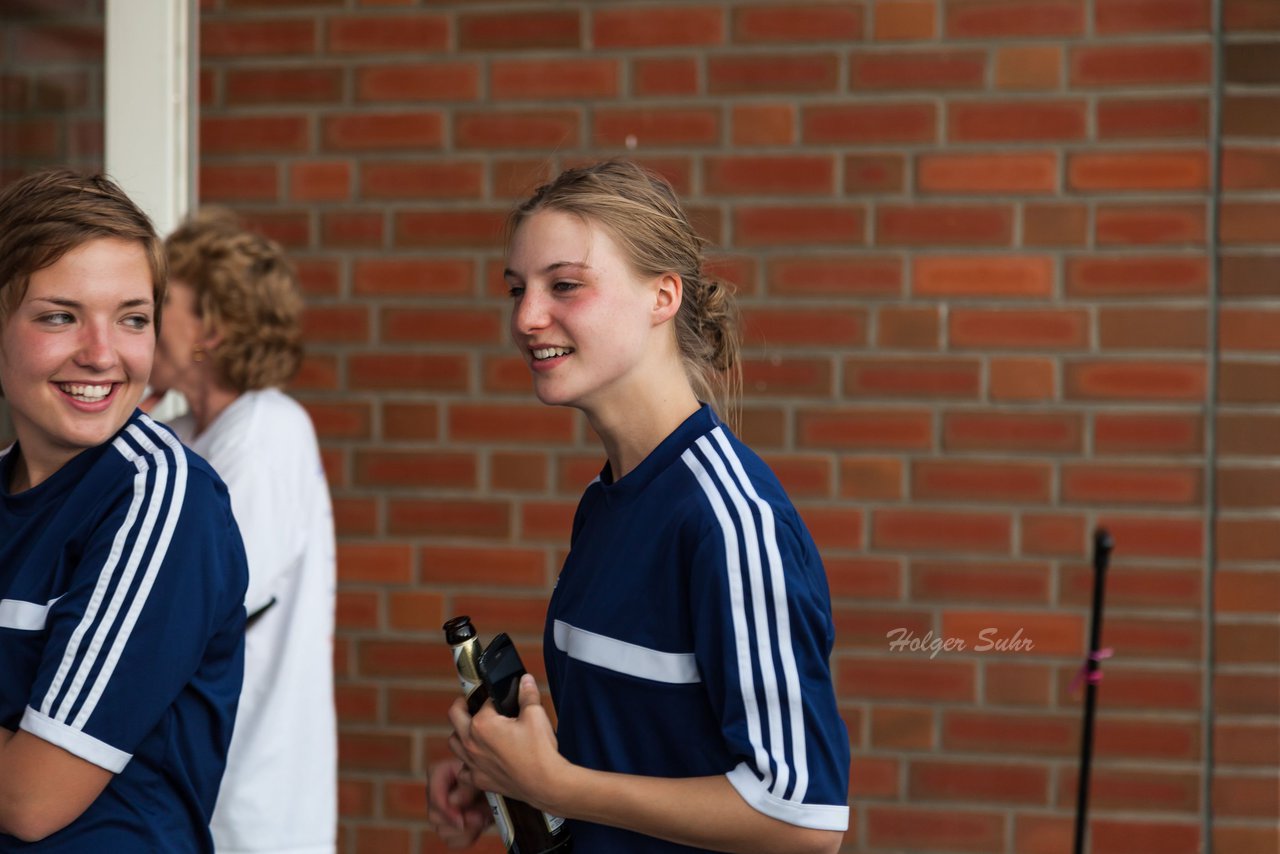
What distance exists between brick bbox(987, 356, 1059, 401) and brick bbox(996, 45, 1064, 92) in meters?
0.62

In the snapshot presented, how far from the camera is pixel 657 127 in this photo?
10.4 feet

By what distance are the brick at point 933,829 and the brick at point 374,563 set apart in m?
1.27

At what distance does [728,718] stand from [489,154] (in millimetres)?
2137

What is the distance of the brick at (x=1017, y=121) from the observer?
2984mm

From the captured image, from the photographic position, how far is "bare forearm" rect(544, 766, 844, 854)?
4.64 ft

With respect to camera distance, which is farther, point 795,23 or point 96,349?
point 795,23

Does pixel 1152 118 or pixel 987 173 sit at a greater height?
pixel 1152 118

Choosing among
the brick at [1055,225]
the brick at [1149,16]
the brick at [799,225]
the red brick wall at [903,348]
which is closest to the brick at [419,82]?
the red brick wall at [903,348]

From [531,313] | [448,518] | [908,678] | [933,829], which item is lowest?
[933,829]

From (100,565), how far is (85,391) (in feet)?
0.83

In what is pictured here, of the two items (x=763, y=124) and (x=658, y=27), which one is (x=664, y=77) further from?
(x=763, y=124)

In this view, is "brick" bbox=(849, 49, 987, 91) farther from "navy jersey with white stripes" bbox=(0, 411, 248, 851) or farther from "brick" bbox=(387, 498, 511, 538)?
"navy jersey with white stripes" bbox=(0, 411, 248, 851)

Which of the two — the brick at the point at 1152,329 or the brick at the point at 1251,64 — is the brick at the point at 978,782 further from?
the brick at the point at 1251,64

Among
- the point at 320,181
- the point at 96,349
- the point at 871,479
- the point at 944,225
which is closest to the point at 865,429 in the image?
the point at 871,479
